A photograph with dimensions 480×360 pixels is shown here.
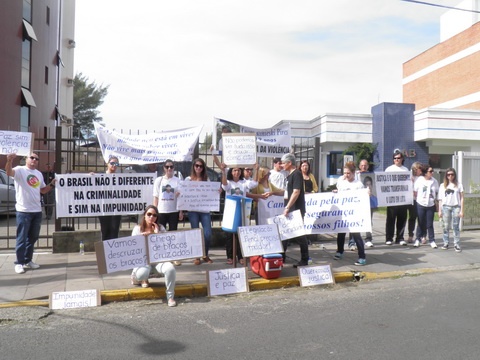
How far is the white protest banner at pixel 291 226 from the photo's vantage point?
7781 mm

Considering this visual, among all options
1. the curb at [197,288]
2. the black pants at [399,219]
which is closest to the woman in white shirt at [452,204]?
the black pants at [399,219]

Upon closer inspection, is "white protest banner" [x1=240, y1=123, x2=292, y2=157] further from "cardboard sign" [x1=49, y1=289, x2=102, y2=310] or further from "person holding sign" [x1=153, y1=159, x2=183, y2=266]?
"cardboard sign" [x1=49, y1=289, x2=102, y2=310]

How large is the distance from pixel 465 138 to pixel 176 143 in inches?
843

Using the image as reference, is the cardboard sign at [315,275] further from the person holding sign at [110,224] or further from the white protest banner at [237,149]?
the person holding sign at [110,224]

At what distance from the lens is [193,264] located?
8.34 m

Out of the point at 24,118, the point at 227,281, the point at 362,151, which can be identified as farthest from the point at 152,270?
the point at 362,151

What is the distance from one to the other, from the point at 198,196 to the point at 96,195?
1.81 meters

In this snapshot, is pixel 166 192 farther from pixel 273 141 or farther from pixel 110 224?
pixel 273 141

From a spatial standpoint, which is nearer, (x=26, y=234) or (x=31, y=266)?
(x=26, y=234)

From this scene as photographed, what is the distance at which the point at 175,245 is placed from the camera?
22.3ft

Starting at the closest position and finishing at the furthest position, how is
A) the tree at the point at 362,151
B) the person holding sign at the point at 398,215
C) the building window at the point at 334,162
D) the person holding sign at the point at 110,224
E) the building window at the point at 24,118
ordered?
1. the person holding sign at the point at 110,224
2. the person holding sign at the point at 398,215
3. the building window at the point at 24,118
4. the tree at the point at 362,151
5. the building window at the point at 334,162

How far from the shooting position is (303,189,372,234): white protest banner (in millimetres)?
8359

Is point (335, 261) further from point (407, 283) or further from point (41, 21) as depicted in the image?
point (41, 21)

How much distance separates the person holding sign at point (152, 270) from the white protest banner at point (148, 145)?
2203 mm
